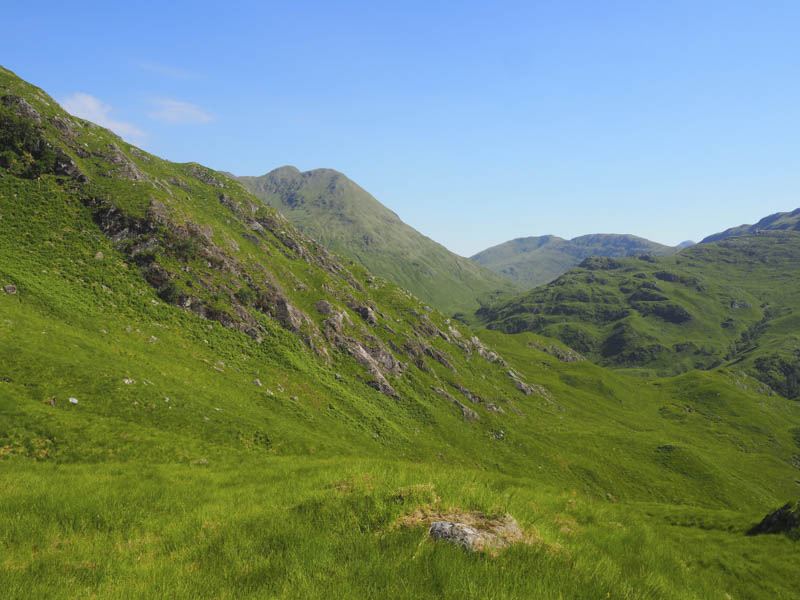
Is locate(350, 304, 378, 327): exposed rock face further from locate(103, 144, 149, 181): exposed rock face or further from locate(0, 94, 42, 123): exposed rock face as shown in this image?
locate(0, 94, 42, 123): exposed rock face

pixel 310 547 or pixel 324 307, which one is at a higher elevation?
pixel 310 547

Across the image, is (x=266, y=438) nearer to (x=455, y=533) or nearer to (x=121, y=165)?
(x=455, y=533)

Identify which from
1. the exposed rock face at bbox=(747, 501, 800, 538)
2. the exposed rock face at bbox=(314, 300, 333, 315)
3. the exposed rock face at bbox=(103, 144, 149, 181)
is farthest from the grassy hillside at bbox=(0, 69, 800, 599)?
the exposed rock face at bbox=(747, 501, 800, 538)

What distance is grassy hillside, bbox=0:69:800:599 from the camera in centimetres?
598

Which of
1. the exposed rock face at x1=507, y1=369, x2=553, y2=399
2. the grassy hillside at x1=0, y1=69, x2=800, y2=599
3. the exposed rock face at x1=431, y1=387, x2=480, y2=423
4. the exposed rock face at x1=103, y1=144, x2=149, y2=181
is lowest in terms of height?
the exposed rock face at x1=431, y1=387, x2=480, y2=423

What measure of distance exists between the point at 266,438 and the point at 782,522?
38.6 meters

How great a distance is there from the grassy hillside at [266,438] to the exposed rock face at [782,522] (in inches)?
51.0

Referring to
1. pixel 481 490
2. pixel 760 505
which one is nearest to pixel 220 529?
pixel 481 490

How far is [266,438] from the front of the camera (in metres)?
32.3

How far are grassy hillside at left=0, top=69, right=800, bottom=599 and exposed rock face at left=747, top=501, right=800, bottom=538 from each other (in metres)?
1.30

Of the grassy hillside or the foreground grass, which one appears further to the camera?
the grassy hillside

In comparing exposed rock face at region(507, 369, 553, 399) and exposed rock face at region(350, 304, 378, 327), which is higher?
exposed rock face at region(350, 304, 378, 327)

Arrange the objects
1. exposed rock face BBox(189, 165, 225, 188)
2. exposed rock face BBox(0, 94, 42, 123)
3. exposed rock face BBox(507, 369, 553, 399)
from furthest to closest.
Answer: exposed rock face BBox(507, 369, 553, 399) < exposed rock face BBox(189, 165, 225, 188) < exposed rock face BBox(0, 94, 42, 123)

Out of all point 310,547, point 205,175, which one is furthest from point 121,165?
point 310,547
